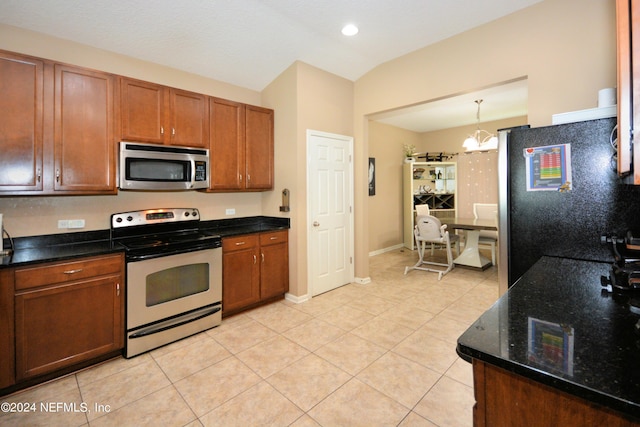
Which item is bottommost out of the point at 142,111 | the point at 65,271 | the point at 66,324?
the point at 66,324

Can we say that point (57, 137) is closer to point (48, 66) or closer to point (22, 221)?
point (48, 66)

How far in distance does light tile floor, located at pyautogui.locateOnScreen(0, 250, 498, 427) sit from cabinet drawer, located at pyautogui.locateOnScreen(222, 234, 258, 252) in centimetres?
79

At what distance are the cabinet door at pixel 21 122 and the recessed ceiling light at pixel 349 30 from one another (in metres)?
2.69

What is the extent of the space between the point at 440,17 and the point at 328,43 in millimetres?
1191

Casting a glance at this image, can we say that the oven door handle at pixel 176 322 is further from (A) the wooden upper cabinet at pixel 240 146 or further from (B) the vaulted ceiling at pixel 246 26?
(B) the vaulted ceiling at pixel 246 26

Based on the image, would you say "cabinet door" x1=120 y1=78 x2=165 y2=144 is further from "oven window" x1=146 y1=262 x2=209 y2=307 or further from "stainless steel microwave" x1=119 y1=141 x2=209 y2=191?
"oven window" x1=146 y1=262 x2=209 y2=307

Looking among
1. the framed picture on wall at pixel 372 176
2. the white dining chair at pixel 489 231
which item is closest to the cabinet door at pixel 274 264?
the framed picture on wall at pixel 372 176

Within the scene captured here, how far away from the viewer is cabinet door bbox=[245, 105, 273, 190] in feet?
11.8

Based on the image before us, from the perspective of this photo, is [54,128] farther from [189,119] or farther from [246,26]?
[246,26]

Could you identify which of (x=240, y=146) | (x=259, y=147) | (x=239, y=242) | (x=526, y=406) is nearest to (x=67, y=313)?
(x=239, y=242)

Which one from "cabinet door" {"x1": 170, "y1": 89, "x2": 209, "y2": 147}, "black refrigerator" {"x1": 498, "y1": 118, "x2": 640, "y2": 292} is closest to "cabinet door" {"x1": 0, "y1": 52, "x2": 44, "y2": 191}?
"cabinet door" {"x1": 170, "y1": 89, "x2": 209, "y2": 147}

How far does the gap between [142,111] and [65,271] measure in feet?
5.05

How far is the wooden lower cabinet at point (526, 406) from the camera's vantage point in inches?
26.0

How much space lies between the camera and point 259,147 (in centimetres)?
371
